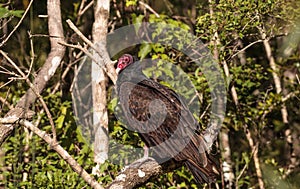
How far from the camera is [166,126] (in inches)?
165

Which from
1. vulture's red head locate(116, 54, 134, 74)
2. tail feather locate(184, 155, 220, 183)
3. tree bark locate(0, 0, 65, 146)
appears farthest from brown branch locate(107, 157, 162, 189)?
tree bark locate(0, 0, 65, 146)

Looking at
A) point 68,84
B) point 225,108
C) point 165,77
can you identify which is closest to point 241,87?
point 225,108

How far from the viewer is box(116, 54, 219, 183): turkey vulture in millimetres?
4074

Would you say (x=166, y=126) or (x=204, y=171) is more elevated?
(x=166, y=126)

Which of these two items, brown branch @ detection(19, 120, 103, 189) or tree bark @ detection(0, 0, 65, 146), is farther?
tree bark @ detection(0, 0, 65, 146)

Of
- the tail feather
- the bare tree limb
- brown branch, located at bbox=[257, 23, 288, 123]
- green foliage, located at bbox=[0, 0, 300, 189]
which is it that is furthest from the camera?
brown branch, located at bbox=[257, 23, 288, 123]

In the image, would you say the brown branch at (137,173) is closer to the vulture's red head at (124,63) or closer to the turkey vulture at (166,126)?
the turkey vulture at (166,126)

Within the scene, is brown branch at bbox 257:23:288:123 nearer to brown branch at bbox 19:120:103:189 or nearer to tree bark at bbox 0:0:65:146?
tree bark at bbox 0:0:65:146

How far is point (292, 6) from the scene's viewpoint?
16.6ft

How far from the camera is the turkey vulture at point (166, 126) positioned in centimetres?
407

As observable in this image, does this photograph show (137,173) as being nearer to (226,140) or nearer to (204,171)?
(204,171)

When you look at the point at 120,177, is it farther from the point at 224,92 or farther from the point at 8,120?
the point at 224,92

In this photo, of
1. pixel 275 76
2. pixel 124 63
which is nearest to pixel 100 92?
pixel 124 63

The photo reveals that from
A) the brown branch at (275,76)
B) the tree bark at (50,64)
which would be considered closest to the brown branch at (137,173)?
the tree bark at (50,64)
